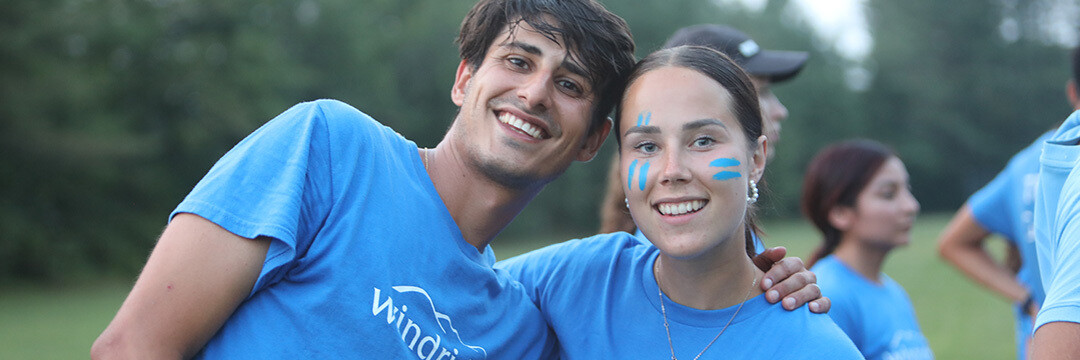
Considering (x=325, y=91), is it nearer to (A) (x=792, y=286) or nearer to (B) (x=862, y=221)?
(B) (x=862, y=221)

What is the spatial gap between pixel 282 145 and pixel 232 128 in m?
24.6

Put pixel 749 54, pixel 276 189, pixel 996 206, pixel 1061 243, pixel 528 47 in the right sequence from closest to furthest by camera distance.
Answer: pixel 1061 243
pixel 276 189
pixel 528 47
pixel 749 54
pixel 996 206

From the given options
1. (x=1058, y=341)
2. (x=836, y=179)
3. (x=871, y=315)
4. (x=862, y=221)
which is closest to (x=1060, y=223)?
(x=1058, y=341)

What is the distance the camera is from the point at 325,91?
101ft

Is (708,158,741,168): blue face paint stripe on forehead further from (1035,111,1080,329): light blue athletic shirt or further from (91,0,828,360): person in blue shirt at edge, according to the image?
(1035,111,1080,329): light blue athletic shirt

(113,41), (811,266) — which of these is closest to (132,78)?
(113,41)

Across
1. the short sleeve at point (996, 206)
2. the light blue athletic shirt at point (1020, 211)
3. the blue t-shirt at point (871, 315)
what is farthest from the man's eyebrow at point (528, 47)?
the short sleeve at point (996, 206)

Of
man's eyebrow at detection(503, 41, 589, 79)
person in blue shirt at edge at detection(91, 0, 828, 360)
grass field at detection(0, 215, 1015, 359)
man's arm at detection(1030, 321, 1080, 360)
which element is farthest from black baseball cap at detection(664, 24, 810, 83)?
grass field at detection(0, 215, 1015, 359)

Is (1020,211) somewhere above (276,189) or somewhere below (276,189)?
below

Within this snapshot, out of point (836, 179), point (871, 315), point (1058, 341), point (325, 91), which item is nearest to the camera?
point (1058, 341)

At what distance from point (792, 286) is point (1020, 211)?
2.81m

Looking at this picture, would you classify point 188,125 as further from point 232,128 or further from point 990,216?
point 990,216

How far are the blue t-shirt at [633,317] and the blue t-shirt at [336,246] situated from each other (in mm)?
361

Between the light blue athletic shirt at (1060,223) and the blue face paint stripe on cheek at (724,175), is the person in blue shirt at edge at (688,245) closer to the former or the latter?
the blue face paint stripe on cheek at (724,175)
